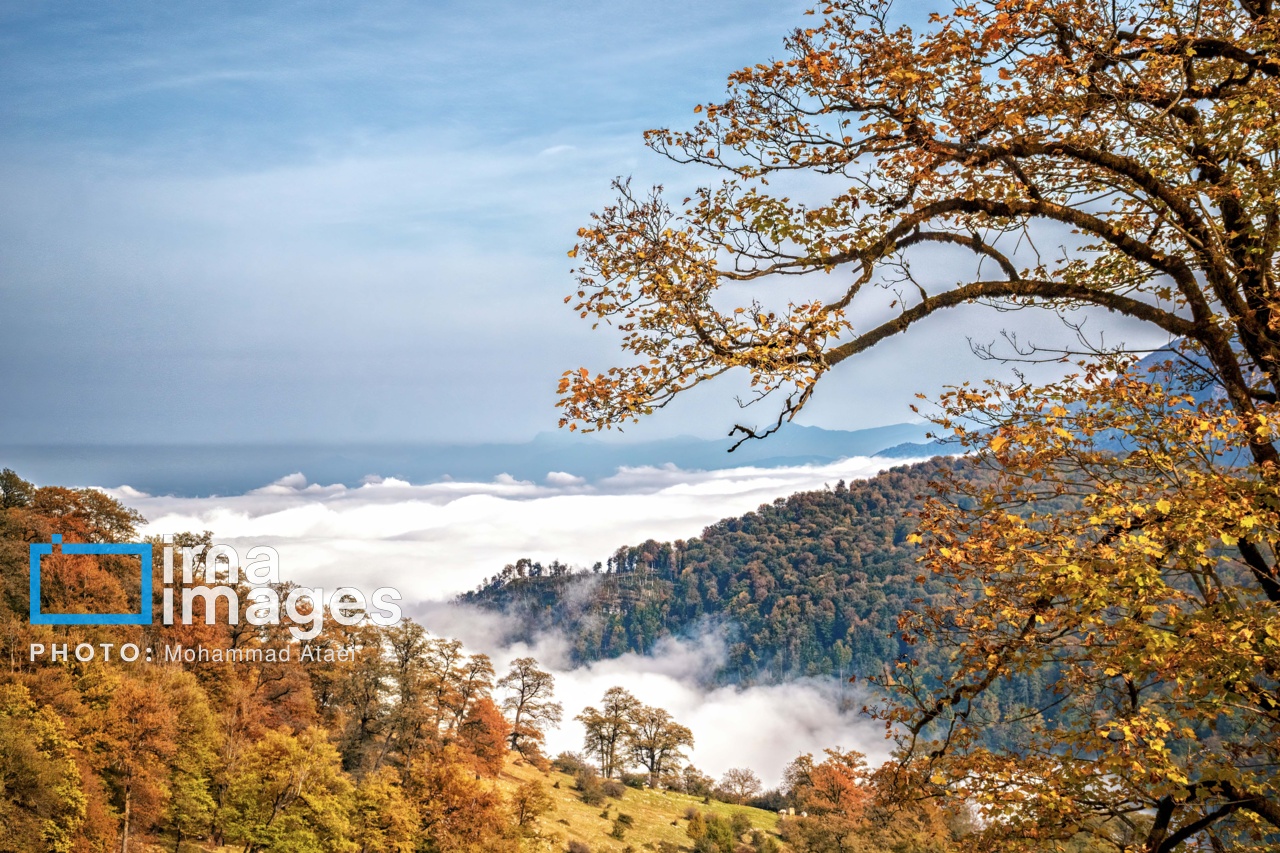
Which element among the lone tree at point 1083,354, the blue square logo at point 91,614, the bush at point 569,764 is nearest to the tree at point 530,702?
the bush at point 569,764

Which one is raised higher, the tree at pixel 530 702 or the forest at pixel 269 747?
the forest at pixel 269 747

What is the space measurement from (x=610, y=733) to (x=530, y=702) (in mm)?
18028

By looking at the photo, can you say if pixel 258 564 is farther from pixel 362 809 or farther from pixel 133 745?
pixel 362 809

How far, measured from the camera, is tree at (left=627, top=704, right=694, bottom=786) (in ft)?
285

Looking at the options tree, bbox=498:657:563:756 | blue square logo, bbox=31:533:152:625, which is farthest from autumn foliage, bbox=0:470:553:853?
tree, bbox=498:657:563:756

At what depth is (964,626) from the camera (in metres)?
7.02

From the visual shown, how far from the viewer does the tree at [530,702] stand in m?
71.7

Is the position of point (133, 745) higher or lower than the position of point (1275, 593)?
lower

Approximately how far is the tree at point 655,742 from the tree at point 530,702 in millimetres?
16047

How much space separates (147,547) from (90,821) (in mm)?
17020

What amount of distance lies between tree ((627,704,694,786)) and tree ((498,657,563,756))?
16047mm

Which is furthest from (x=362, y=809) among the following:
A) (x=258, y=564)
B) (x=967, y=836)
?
(x=967, y=836)

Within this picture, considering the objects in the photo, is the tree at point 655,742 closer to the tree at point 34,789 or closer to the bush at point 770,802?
the bush at point 770,802

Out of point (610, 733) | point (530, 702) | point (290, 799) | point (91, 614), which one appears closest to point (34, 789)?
point (290, 799)
